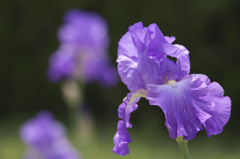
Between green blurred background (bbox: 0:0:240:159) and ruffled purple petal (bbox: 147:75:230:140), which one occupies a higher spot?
green blurred background (bbox: 0:0:240:159)

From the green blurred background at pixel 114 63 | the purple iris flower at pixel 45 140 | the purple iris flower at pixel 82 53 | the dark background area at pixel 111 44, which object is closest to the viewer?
the purple iris flower at pixel 45 140

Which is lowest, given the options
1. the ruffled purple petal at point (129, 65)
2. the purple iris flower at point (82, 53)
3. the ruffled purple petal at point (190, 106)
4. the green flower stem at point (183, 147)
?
the green flower stem at point (183, 147)

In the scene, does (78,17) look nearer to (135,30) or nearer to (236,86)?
(236,86)

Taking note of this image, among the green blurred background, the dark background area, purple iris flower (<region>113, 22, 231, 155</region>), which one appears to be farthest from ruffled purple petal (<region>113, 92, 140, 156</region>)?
the dark background area

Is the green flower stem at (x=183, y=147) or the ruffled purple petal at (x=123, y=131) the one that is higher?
the ruffled purple petal at (x=123, y=131)

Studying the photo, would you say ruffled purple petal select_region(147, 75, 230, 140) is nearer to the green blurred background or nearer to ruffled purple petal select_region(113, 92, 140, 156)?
ruffled purple petal select_region(113, 92, 140, 156)

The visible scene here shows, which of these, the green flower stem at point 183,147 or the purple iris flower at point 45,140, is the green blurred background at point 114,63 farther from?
the green flower stem at point 183,147

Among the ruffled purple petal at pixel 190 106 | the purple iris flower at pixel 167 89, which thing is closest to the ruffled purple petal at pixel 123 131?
the purple iris flower at pixel 167 89

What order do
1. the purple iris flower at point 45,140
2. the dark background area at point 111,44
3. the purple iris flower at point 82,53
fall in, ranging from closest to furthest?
1. the purple iris flower at point 45,140
2. the purple iris flower at point 82,53
3. the dark background area at point 111,44

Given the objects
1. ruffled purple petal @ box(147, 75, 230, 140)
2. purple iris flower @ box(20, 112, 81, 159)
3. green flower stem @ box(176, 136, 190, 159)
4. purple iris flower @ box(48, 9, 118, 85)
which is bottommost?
green flower stem @ box(176, 136, 190, 159)
